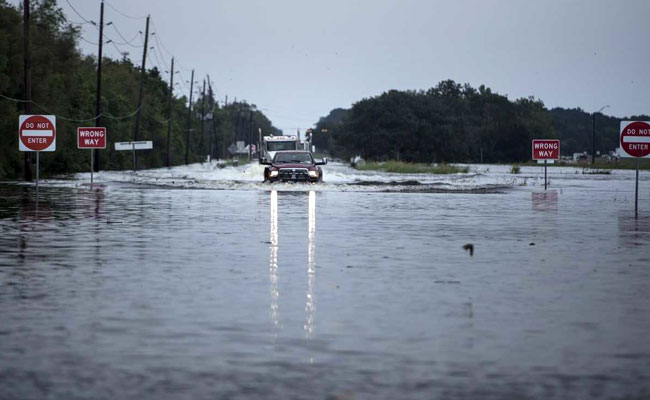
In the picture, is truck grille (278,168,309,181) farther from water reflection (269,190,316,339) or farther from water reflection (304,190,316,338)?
water reflection (304,190,316,338)

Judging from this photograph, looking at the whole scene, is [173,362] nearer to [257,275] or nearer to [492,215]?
[257,275]

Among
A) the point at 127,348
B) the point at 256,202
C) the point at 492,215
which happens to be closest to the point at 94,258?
the point at 127,348

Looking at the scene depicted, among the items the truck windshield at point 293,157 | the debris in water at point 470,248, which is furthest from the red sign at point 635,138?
the truck windshield at point 293,157

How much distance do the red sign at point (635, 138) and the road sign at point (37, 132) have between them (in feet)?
50.7

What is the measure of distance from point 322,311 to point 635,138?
18.0 meters

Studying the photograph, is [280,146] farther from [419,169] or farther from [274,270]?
[274,270]

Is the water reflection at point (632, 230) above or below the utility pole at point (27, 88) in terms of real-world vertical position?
below

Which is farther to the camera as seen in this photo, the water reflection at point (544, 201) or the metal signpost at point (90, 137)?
the metal signpost at point (90, 137)

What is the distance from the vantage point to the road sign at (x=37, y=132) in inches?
1231

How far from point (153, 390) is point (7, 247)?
1081cm

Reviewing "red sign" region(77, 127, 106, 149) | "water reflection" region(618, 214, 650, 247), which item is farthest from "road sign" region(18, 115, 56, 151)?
"water reflection" region(618, 214, 650, 247)

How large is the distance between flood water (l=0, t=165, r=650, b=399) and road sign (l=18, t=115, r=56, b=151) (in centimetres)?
915

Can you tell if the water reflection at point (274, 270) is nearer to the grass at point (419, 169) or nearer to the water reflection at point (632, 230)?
the water reflection at point (632, 230)

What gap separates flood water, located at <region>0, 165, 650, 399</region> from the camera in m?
7.50
